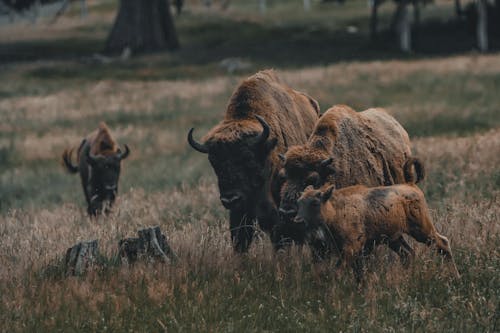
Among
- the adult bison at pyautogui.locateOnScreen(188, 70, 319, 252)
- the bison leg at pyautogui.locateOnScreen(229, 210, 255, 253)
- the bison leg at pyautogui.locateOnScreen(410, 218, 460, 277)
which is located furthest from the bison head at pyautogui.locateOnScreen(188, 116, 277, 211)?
the bison leg at pyautogui.locateOnScreen(410, 218, 460, 277)

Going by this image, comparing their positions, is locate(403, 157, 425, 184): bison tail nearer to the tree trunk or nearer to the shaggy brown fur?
the shaggy brown fur

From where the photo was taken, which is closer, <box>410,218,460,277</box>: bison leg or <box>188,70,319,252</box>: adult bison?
<box>410,218,460,277</box>: bison leg

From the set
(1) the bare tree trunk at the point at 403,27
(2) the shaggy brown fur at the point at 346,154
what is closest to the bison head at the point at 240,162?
(2) the shaggy brown fur at the point at 346,154

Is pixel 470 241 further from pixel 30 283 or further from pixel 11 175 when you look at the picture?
pixel 11 175

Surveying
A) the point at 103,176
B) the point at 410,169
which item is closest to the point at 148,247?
the point at 410,169

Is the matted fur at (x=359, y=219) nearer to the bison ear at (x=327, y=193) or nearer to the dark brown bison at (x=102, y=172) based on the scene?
the bison ear at (x=327, y=193)

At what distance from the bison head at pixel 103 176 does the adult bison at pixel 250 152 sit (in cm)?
456

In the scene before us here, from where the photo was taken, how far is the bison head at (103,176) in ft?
41.2

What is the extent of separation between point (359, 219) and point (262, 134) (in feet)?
6.17

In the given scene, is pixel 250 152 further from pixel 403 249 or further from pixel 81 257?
pixel 81 257

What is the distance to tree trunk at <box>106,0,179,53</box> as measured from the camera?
4794 cm

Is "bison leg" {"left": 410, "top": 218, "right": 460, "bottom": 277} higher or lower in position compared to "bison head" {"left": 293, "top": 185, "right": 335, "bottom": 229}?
lower

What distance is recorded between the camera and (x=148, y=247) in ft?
24.3

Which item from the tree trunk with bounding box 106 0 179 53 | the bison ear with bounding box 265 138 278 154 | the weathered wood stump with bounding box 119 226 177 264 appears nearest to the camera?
the weathered wood stump with bounding box 119 226 177 264
